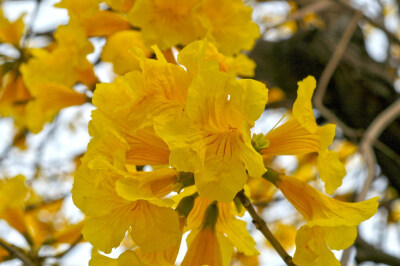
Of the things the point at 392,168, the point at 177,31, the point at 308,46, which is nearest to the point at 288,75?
the point at 308,46

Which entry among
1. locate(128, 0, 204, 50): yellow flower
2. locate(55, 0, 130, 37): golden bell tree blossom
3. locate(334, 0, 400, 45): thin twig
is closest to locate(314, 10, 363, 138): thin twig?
locate(334, 0, 400, 45): thin twig

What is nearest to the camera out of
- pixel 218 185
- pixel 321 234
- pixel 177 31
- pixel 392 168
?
pixel 218 185

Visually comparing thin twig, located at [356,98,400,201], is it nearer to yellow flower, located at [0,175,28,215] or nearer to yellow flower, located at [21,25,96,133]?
yellow flower, located at [21,25,96,133]

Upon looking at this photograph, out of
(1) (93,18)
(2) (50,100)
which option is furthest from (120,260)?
(2) (50,100)

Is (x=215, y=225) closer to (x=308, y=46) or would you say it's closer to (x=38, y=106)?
(x=38, y=106)

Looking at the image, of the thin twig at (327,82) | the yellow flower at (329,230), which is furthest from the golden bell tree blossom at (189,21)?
the thin twig at (327,82)

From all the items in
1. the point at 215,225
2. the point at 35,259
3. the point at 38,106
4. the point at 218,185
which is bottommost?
the point at 35,259

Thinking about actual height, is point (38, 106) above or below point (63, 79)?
below

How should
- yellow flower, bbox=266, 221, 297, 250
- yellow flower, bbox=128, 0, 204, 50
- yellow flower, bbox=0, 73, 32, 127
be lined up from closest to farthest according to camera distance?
1. yellow flower, bbox=128, 0, 204, 50
2. yellow flower, bbox=0, 73, 32, 127
3. yellow flower, bbox=266, 221, 297, 250

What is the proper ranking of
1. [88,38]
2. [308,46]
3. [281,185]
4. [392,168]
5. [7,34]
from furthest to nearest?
[308,46], [392,168], [7,34], [88,38], [281,185]
